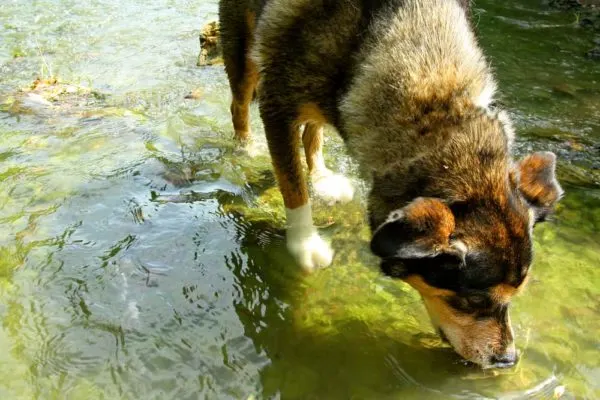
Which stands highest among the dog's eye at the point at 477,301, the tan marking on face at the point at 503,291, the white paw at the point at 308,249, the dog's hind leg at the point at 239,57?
the tan marking on face at the point at 503,291

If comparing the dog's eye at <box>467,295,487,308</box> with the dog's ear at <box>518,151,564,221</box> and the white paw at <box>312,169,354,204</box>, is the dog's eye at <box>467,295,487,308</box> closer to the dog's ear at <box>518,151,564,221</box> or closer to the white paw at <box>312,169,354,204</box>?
the dog's ear at <box>518,151,564,221</box>

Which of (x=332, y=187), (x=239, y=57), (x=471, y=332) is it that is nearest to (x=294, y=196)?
(x=332, y=187)

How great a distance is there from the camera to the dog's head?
272 cm

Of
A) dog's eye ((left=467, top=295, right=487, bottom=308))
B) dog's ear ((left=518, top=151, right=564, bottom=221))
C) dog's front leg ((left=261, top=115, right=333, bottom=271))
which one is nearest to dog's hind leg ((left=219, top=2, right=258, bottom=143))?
dog's front leg ((left=261, top=115, right=333, bottom=271))

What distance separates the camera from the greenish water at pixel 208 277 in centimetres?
329

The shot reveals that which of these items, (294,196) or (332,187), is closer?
Result: (294,196)

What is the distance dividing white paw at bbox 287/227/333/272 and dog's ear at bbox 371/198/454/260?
157 centimetres

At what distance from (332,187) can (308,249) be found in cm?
103

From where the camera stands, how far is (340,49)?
12.7 ft

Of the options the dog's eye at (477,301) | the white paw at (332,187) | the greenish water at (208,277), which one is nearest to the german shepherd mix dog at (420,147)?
the dog's eye at (477,301)

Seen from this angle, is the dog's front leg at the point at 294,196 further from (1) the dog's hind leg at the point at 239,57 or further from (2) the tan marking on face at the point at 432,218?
(2) the tan marking on face at the point at 432,218

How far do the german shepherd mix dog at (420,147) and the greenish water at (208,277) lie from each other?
0.35m

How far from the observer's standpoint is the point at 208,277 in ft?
13.3

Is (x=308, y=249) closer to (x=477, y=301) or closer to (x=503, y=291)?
(x=477, y=301)
